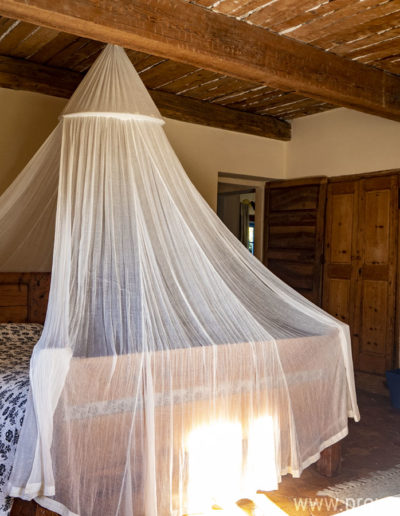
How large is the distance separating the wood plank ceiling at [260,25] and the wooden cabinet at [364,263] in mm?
893

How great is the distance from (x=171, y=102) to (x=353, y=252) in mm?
2007

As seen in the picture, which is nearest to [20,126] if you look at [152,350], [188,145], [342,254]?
[188,145]

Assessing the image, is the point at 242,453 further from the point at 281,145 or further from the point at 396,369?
the point at 281,145

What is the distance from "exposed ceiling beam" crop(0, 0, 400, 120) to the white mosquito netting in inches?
14.8

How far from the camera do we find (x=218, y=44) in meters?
2.80

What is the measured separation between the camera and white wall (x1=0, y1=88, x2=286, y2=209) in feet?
13.0

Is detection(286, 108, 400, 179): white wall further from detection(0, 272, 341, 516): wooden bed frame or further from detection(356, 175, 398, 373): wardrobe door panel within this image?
detection(0, 272, 341, 516): wooden bed frame

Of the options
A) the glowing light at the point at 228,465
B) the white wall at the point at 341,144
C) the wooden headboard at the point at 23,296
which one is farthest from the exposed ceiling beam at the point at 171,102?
the glowing light at the point at 228,465

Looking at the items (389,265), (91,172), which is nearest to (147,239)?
(91,172)

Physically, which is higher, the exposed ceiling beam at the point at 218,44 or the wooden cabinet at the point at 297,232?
the exposed ceiling beam at the point at 218,44

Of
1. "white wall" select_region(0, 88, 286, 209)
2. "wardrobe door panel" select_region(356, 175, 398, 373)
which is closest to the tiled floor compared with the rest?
"wardrobe door panel" select_region(356, 175, 398, 373)

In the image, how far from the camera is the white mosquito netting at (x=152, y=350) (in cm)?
215

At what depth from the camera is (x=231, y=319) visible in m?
2.67

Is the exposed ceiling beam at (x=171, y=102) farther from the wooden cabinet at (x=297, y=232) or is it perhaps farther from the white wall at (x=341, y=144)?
the wooden cabinet at (x=297, y=232)
